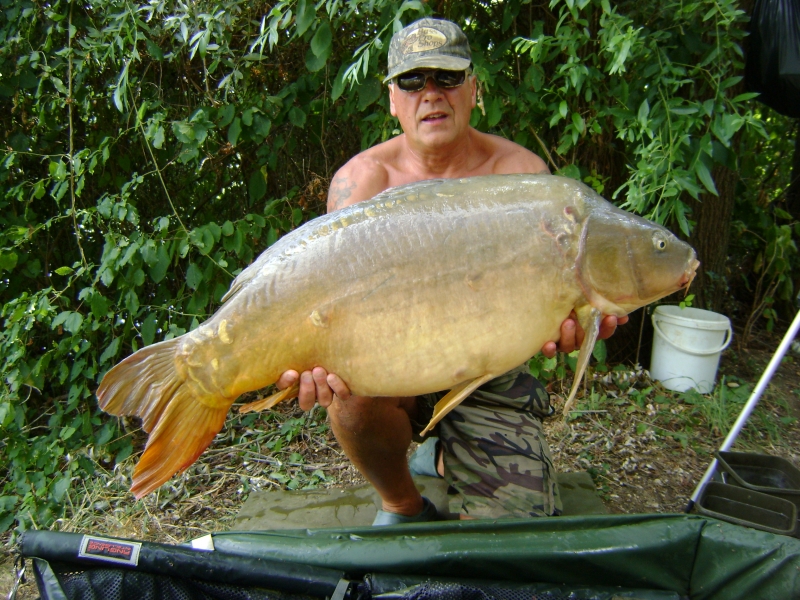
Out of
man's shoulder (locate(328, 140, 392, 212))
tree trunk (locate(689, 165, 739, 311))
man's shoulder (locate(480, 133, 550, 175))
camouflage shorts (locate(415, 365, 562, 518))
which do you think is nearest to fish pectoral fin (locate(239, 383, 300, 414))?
camouflage shorts (locate(415, 365, 562, 518))

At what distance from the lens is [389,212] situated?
53.8 inches

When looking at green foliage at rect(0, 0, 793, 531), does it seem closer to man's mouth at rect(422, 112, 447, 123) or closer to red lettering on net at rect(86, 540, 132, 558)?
man's mouth at rect(422, 112, 447, 123)

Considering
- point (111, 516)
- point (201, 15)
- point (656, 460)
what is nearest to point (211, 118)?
point (201, 15)

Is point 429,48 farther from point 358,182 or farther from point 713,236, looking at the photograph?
point 713,236

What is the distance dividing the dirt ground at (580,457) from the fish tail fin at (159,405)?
0.90 m

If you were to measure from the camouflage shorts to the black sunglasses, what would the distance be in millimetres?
858

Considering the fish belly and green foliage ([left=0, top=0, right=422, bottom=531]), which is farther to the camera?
green foliage ([left=0, top=0, right=422, bottom=531])

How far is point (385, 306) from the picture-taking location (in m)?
1.33

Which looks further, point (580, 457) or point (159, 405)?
point (580, 457)

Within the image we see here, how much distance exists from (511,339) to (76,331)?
6.03ft

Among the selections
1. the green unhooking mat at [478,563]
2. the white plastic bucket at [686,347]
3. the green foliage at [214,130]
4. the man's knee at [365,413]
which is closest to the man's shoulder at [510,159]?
the green foliage at [214,130]

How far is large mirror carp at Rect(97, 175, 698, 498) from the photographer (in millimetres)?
1331

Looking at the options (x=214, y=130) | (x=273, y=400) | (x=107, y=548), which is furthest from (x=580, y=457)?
(x=214, y=130)

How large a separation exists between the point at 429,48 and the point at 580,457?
1620 millimetres
